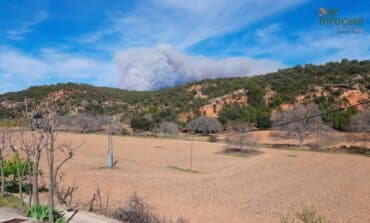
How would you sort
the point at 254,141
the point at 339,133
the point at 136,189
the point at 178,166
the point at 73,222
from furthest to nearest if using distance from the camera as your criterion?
the point at 339,133 < the point at 254,141 < the point at 178,166 < the point at 136,189 < the point at 73,222

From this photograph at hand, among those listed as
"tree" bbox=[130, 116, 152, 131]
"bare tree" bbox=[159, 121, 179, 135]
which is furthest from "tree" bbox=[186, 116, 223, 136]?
"tree" bbox=[130, 116, 152, 131]

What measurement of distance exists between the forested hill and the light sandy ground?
102ft

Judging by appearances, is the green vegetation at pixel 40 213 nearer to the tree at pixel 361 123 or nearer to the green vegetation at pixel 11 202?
the green vegetation at pixel 11 202

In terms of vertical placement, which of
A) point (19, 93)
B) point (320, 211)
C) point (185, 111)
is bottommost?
point (320, 211)

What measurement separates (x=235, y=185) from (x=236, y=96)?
57.8m

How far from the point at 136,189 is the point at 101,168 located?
732cm

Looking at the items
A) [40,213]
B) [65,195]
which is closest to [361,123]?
[65,195]

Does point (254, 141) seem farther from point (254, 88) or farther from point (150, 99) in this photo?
point (150, 99)

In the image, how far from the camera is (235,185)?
20.4 metres

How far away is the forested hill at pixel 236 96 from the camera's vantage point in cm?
6544

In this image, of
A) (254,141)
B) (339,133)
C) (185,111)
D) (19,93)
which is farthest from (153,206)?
(19,93)

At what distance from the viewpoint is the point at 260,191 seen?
18984 millimetres

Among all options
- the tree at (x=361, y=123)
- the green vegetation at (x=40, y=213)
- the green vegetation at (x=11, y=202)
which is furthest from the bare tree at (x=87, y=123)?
the green vegetation at (x=40, y=213)

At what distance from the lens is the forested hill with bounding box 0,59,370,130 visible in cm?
6544
